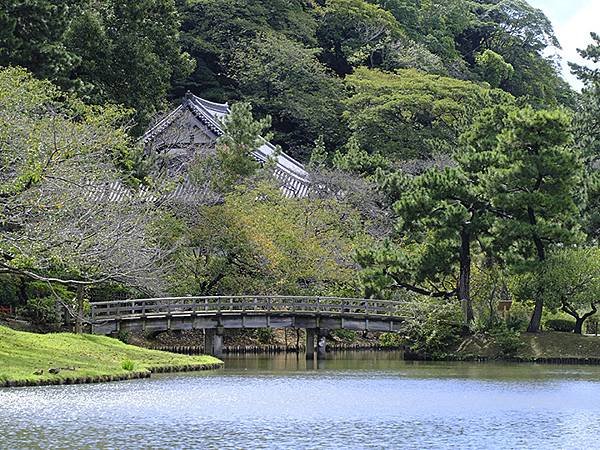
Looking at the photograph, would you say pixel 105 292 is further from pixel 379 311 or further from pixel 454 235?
pixel 454 235

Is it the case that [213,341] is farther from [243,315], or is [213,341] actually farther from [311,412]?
[311,412]

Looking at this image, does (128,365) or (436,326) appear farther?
(436,326)

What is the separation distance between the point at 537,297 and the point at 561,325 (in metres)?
3.91

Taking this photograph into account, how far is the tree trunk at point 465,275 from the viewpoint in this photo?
131 ft

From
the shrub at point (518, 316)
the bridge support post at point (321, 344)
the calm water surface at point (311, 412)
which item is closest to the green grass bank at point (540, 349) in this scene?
the shrub at point (518, 316)

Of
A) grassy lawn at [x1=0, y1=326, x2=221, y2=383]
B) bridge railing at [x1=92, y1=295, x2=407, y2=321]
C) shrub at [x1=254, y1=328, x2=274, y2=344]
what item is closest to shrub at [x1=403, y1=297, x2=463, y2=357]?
bridge railing at [x1=92, y1=295, x2=407, y2=321]

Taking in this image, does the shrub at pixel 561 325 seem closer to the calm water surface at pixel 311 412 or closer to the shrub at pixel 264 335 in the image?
the calm water surface at pixel 311 412

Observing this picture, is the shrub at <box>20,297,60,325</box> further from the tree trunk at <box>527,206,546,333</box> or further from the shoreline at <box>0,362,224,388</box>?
the tree trunk at <box>527,206,546,333</box>

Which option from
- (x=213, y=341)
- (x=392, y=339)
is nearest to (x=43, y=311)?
(x=213, y=341)

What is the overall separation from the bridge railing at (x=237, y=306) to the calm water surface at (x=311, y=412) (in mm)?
7727

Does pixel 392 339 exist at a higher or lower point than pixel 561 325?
lower

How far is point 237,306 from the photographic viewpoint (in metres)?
42.0

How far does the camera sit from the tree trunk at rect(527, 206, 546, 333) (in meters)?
39.2

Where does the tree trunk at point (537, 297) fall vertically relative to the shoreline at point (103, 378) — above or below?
above
